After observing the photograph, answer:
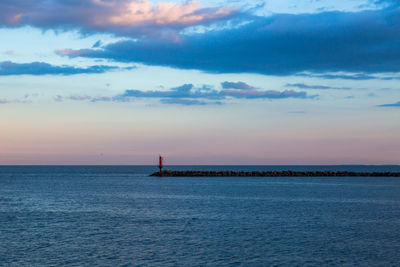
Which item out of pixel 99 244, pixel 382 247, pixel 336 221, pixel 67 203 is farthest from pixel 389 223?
pixel 67 203

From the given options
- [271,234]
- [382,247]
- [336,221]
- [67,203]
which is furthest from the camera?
[67,203]

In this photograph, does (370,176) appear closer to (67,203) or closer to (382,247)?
(67,203)

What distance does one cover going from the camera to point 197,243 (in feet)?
99.6

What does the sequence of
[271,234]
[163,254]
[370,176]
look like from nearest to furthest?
[163,254], [271,234], [370,176]

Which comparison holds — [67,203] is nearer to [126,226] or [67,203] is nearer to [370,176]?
[126,226]

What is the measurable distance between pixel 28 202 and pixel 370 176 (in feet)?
368

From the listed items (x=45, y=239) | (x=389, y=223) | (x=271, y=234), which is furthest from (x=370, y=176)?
(x=45, y=239)

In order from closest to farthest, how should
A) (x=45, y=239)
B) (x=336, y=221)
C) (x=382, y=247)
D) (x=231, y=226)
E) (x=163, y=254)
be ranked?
(x=163, y=254), (x=382, y=247), (x=45, y=239), (x=231, y=226), (x=336, y=221)

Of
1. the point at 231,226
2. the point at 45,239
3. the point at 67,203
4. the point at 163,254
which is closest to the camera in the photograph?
the point at 163,254

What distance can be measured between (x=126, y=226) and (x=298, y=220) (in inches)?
591

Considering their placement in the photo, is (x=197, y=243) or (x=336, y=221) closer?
(x=197, y=243)

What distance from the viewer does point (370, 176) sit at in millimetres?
143625

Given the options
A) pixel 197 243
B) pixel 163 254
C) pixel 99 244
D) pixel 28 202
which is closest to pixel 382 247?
pixel 197 243

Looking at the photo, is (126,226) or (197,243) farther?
(126,226)
